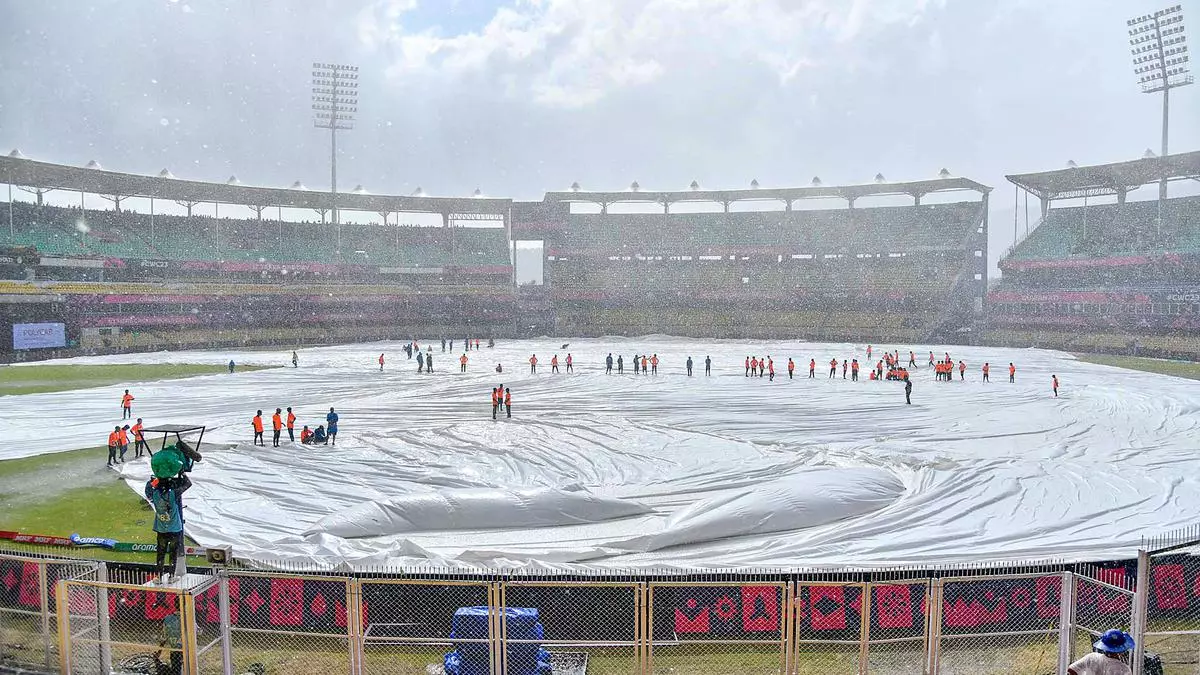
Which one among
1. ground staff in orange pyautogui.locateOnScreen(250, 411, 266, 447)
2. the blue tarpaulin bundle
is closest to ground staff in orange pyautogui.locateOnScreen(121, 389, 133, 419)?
ground staff in orange pyautogui.locateOnScreen(250, 411, 266, 447)

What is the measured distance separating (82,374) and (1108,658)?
4201 cm

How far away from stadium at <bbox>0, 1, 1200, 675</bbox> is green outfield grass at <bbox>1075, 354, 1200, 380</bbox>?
567 mm


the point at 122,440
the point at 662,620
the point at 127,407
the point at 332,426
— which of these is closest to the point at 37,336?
the point at 127,407

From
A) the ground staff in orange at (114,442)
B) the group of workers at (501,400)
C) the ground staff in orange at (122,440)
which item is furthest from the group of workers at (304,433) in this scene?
the group of workers at (501,400)

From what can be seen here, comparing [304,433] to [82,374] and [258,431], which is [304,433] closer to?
[258,431]

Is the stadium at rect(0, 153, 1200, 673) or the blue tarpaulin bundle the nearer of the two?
the blue tarpaulin bundle

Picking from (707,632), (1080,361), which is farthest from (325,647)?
(1080,361)

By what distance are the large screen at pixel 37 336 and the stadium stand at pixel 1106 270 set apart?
65.2 metres

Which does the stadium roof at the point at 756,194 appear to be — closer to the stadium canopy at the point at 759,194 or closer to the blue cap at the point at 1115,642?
the stadium canopy at the point at 759,194

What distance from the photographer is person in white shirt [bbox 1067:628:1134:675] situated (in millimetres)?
4434

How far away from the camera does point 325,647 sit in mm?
9164

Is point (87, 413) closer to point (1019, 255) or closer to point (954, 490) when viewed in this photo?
point (954, 490)

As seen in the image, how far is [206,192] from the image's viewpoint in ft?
215

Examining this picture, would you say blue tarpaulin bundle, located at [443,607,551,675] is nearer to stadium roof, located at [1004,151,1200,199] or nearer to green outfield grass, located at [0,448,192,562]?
green outfield grass, located at [0,448,192,562]
